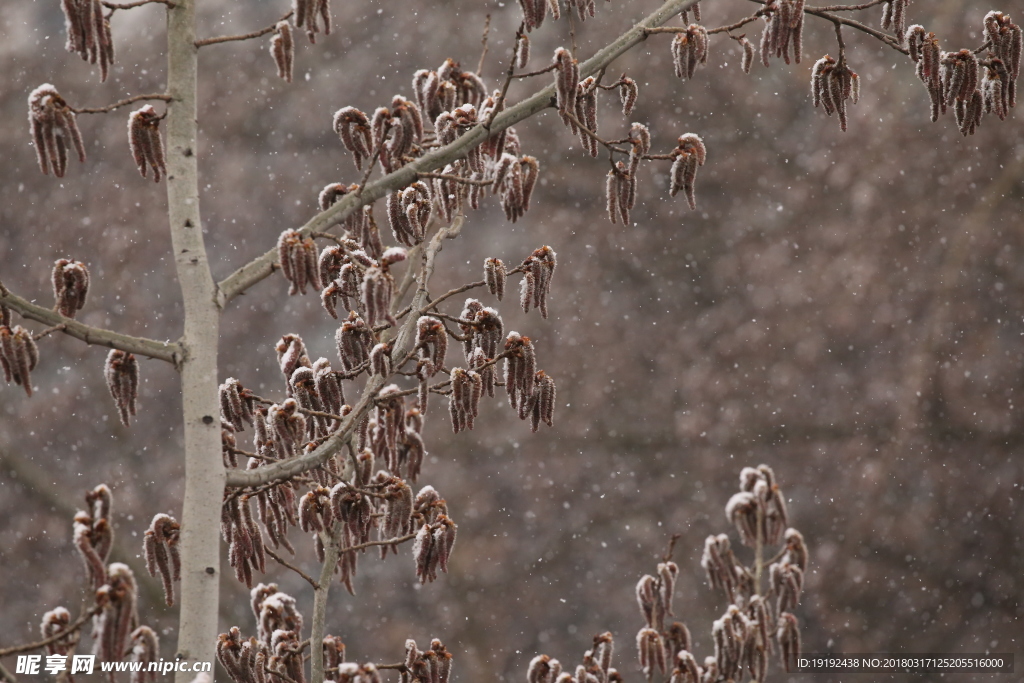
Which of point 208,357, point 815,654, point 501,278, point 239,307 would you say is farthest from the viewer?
point 239,307

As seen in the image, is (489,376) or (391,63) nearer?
(489,376)

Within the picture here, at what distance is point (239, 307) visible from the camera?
16.8 ft

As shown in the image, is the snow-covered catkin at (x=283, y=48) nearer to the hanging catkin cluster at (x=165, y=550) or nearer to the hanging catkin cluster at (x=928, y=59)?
A: the hanging catkin cluster at (x=165, y=550)

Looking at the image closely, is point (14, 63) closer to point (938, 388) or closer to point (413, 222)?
point (413, 222)

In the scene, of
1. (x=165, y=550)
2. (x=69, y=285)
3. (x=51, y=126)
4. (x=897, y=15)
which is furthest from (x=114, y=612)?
(x=897, y=15)

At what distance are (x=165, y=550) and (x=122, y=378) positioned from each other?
251 millimetres

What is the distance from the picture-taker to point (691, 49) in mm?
1604

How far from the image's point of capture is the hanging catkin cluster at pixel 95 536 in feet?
3.47

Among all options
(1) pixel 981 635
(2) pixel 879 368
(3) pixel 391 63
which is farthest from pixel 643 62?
(1) pixel 981 635

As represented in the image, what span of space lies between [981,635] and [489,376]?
413cm

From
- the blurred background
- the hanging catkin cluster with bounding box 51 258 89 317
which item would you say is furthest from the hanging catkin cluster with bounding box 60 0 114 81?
the blurred background

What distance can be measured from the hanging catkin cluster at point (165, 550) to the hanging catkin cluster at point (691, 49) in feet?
3.49

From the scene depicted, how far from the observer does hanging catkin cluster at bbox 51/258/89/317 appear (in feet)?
4.47

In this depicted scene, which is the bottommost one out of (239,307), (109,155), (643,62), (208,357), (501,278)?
(208,357)
